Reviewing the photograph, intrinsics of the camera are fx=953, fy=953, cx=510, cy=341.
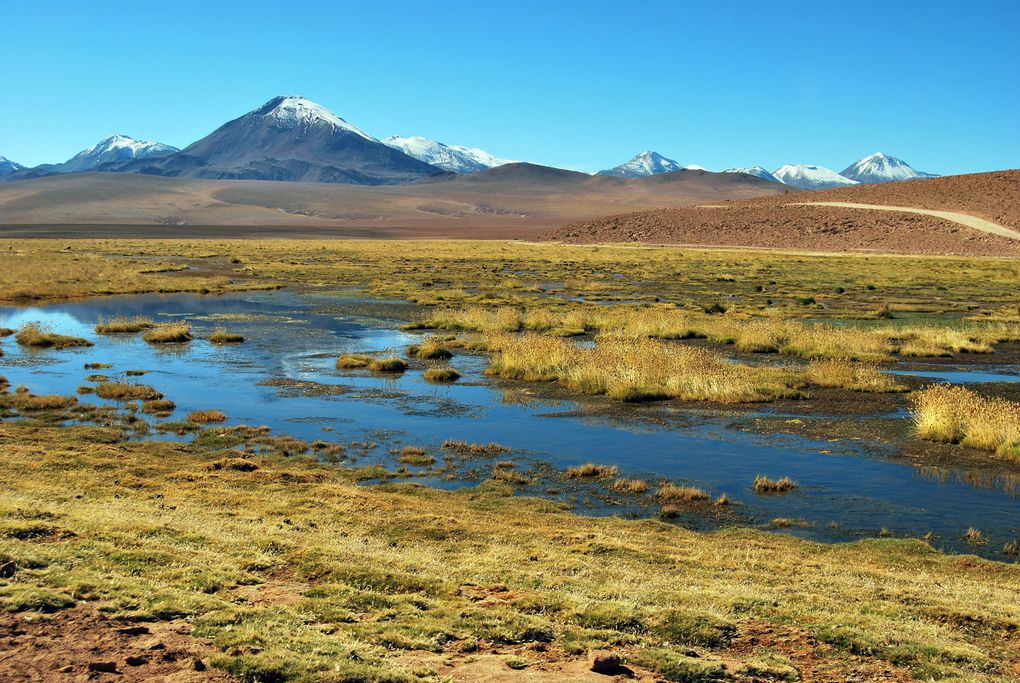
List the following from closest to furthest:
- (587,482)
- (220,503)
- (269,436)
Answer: (220,503) < (587,482) < (269,436)

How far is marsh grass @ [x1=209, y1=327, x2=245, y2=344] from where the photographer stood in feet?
114

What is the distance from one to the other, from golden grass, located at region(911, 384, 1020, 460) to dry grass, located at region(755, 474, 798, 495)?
4.81 m

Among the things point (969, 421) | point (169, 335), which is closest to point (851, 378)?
point (969, 421)

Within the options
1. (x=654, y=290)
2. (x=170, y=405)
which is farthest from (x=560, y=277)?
(x=170, y=405)

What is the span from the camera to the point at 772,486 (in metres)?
16.5

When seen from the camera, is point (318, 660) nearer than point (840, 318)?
Yes

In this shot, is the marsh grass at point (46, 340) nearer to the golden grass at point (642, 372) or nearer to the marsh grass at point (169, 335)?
the marsh grass at point (169, 335)

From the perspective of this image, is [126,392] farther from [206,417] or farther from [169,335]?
[169,335]

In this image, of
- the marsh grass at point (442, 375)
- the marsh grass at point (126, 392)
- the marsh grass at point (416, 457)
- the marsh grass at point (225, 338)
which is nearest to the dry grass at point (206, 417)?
the marsh grass at point (126, 392)

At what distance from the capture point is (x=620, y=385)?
24.6m

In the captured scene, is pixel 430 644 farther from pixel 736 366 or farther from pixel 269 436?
pixel 736 366

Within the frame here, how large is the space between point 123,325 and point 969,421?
100ft

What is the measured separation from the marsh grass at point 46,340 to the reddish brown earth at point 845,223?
8409cm

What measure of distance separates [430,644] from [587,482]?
843 centimetres
